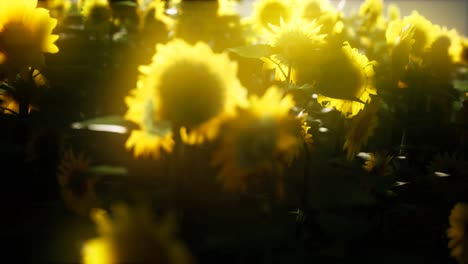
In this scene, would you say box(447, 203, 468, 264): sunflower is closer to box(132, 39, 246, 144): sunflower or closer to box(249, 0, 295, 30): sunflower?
box(132, 39, 246, 144): sunflower

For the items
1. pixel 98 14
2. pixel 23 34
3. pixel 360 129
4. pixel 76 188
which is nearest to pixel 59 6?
pixel 98 14

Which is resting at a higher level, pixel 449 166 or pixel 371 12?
pixel 371 12

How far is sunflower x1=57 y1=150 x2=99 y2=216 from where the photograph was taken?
124cm

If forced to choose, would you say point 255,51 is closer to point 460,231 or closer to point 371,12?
point 460,231

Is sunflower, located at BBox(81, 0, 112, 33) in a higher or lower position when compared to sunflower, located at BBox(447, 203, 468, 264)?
higher

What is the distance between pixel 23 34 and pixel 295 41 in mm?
723

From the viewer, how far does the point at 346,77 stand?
130cm

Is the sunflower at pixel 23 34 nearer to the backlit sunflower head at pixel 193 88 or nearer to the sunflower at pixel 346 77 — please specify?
the backlit sunflower head at pixel 193 88

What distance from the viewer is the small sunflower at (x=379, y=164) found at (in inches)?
63.9

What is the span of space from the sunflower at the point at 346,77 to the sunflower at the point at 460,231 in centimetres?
41

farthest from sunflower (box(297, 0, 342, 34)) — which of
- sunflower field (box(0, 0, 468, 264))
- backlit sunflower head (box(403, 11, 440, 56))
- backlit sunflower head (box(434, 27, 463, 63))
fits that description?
backlit sunflower head (box(434, 27, 463, 63))

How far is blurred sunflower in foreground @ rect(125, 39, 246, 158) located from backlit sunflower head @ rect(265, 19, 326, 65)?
1.47ft

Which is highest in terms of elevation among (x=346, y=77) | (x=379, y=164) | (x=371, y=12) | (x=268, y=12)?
(x=371, y=12)

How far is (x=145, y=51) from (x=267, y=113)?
190 centimetres
